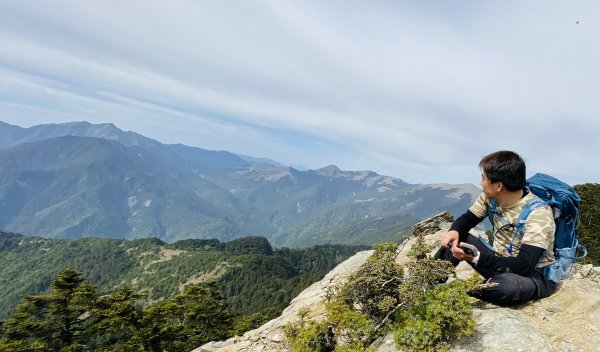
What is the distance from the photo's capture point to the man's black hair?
6.33 metres

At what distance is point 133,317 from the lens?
3553 cm

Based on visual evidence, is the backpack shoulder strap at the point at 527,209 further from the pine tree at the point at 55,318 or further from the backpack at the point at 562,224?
the pine tree at the point at 55,318

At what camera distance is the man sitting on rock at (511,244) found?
20.0ft

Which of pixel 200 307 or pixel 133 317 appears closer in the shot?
pixel 133 317

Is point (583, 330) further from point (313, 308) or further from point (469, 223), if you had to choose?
point (313, 308)

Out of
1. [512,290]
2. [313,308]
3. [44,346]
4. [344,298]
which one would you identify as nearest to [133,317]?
[44,346]

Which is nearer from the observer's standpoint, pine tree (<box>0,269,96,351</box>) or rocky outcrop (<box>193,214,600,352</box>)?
rocky outcrop (<box>193,214,600,352</box>)

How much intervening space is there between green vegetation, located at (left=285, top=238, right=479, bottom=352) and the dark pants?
0.98 feet

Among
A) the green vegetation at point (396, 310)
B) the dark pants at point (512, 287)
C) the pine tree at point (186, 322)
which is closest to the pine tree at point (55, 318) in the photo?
the pine tree at point (186, 322)

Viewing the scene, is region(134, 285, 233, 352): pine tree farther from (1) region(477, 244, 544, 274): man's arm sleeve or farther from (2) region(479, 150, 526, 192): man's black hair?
(2) region(479, 150, 526, 192): man's black hair

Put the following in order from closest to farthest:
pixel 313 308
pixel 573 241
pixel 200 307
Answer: pixel 573 241, pixel 313 308, pixel 200 307

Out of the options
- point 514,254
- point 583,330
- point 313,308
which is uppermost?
point 514,254

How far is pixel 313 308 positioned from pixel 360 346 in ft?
18.9

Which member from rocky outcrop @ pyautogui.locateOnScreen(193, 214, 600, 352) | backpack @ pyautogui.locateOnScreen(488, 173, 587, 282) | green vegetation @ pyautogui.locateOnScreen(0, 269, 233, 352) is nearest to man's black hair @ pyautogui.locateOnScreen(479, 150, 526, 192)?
backpack @ pyautogui.locateOnScreen(488, 173, 587, 282)
